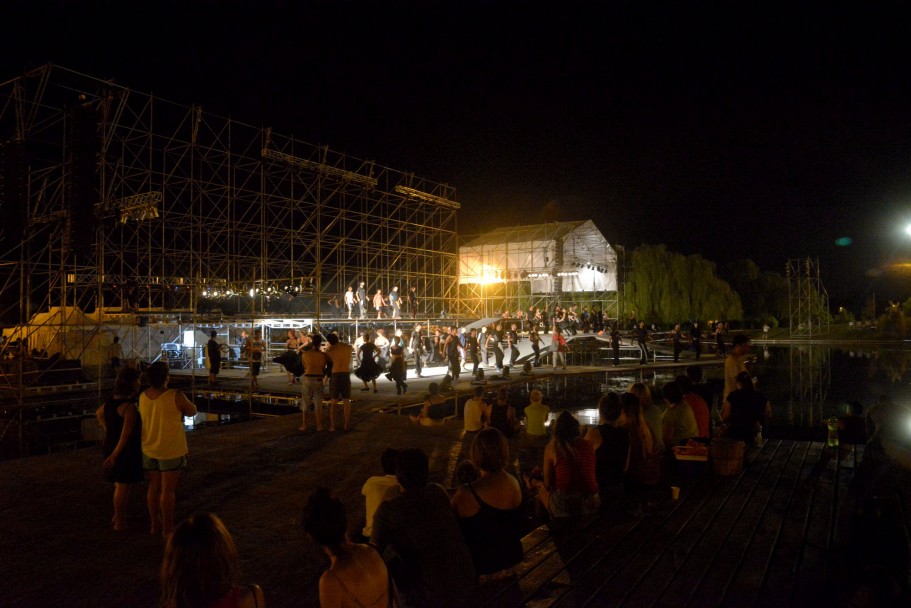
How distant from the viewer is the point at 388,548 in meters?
2.84

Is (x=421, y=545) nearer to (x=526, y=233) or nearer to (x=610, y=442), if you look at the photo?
(x=610, y=442)

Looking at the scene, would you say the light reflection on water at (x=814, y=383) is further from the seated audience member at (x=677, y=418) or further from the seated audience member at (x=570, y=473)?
the seated audience member at (x=570, y=473)

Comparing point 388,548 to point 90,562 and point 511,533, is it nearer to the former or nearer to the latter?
point 511,533

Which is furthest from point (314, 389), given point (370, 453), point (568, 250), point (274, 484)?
point (568, 250)

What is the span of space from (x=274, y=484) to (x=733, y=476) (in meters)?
4.81

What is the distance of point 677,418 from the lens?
6199mm

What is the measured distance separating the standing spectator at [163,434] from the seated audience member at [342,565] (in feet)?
8.50

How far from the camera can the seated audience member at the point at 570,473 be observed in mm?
4305

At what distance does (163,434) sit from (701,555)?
159 inches

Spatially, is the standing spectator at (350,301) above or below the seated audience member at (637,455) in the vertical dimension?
above

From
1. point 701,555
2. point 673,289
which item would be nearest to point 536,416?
point 701,555

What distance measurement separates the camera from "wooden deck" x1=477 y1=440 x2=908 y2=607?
334 centimetres

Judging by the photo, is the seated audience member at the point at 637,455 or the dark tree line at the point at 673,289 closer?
the seated audience member at the point at 637,455

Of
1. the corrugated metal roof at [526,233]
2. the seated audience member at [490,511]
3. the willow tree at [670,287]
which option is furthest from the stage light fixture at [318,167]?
the willow tree at [670,287]
